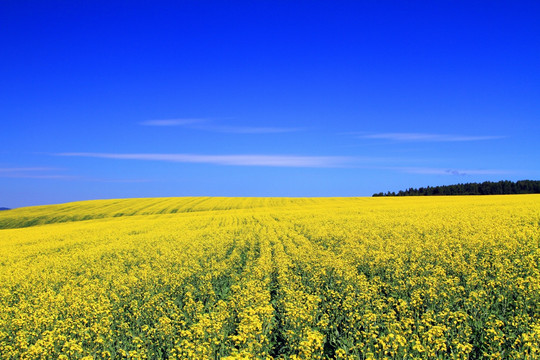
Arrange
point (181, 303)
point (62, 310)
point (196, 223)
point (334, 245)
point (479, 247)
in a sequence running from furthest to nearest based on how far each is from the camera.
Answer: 1. point (196, 223)
2. point (334, 245)
3. point (479, 247)
4. point (181, 303)
5. point (62, 310)

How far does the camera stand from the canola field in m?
Answer: 7.04

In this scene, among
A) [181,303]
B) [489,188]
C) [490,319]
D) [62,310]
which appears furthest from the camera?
[489,188]

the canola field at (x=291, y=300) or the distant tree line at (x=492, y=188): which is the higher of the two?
the distant tree line at (x=492, y=188)

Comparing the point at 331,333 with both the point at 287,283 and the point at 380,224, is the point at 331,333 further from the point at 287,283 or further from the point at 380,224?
the point at 380,224

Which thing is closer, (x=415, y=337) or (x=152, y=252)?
(x=415, y=337)

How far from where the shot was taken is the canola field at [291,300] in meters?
7.04

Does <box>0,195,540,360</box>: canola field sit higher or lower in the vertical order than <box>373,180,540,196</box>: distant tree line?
lower

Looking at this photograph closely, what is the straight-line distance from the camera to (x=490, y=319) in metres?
8.14

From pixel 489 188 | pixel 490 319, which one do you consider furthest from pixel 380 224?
pixel 489 188

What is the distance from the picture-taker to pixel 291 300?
916 centimetres

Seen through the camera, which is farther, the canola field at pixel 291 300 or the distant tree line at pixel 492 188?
the distant tree line at pixel 492 188

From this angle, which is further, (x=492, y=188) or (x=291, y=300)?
(x=492, y=188)

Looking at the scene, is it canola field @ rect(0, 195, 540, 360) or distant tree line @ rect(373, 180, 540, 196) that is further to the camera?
distant tree line @ rect(373, 180, 540, 196)

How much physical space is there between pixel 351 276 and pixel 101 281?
33.5 ft
